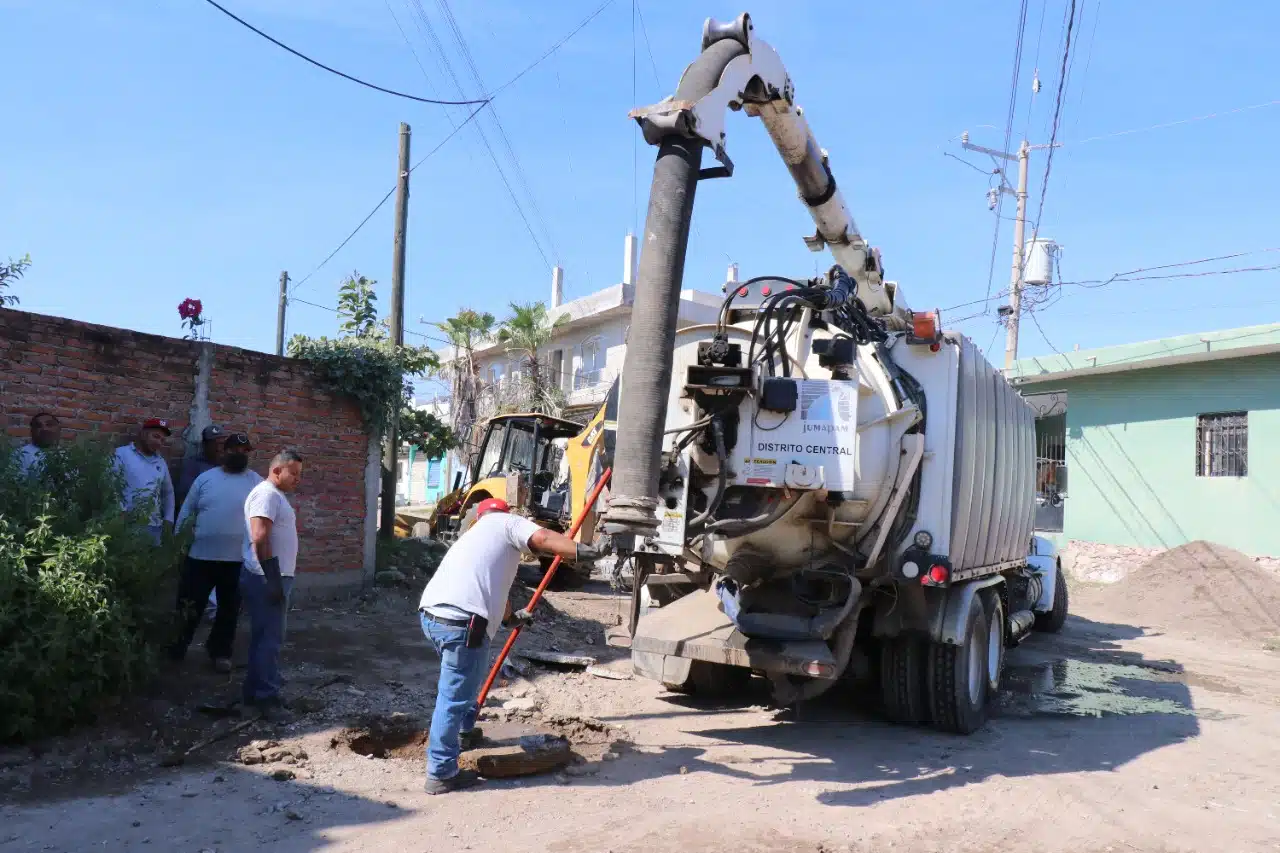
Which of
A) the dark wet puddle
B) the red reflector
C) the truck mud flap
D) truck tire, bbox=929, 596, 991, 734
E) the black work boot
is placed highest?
the red reflector

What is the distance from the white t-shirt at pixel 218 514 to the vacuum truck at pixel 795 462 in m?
3.04

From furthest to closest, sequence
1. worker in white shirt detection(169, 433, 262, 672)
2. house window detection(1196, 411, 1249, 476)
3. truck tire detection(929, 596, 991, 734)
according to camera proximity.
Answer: house window detection(1196, 411, 1249, 476), truck tire detection(929, 596, 991, 734), worker in white shirt detection(169, 433, 262, 672)

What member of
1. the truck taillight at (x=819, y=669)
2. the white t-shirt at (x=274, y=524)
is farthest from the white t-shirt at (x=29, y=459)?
the truck taillight at (x=819, y=669)

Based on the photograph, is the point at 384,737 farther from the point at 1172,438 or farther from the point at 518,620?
the point at 1172,438

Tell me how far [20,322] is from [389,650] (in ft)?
13.1

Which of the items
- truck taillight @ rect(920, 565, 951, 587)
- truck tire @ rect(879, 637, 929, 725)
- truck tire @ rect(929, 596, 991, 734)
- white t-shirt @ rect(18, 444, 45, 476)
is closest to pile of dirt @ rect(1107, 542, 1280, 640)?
truck tire @ rect(929, 596, 991, 734)

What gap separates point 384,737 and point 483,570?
150 cm

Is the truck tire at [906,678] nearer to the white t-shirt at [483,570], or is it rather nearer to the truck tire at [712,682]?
the truck tire at [712,682]

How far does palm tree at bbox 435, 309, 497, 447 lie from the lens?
89.0ft

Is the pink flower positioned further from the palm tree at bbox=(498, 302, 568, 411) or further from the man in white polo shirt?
the palm tree at bbox=(498, 302, 568, 411)

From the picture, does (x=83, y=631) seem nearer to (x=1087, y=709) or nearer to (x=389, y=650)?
(x=389, y=650)

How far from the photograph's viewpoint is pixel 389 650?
331 inches

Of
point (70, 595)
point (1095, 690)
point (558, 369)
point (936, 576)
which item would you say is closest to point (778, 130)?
point (936, 576)

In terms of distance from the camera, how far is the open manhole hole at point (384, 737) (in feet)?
19.0
